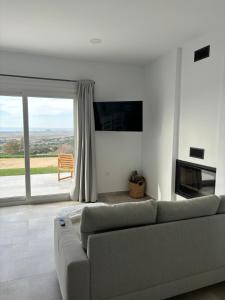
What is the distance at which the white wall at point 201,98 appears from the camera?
9.91 feet

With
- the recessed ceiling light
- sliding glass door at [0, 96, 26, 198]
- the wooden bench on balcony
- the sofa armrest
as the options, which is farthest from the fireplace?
sliding glass door at [0, 96, 26, 198]

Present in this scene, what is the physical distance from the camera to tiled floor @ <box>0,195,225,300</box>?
2.03 meters

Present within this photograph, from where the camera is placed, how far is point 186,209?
75.3 inches

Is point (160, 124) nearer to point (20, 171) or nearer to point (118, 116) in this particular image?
point (118, 116)

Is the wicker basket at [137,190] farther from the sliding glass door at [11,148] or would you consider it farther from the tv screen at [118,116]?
the sliding glass door at [11,148]

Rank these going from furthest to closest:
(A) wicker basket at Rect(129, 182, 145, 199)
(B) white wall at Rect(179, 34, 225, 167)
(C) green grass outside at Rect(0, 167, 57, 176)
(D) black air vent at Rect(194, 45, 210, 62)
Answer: (A) wicker basket at Rect(129, 182, 145, 199)
(C) green grass outside at Rect(0, 167, 57, 176)
(D) black air vent at Rect(194, 45, 210, 62)
(B) white wall at Rect(179, 34, 225, 167)

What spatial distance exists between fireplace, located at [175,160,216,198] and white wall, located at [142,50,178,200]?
0.17m

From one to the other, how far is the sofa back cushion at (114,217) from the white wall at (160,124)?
7.63 ft

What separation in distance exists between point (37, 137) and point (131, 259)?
3.34 meters

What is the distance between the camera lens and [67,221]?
2.15m

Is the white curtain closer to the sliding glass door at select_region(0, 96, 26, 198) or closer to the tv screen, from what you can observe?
the tv screen

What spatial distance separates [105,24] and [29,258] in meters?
3.06

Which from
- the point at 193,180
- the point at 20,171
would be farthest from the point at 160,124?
the point at 20,171

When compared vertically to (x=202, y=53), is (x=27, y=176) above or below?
below
